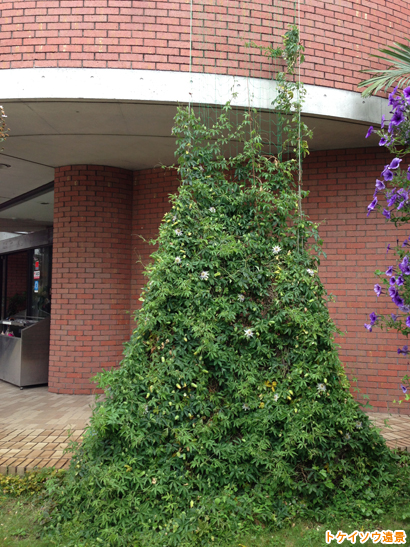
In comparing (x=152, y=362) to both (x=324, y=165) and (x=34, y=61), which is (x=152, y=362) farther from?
(x=324, y=165)

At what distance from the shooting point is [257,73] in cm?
514

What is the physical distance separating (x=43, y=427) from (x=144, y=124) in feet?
12.2

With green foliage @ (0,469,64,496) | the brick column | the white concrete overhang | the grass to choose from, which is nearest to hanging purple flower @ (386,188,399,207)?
the white concrete overhang

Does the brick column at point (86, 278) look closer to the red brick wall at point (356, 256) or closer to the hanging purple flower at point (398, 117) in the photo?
the red brick wall at point (356, 256)

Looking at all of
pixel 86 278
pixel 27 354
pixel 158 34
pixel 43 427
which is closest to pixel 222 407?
pixel 43 427

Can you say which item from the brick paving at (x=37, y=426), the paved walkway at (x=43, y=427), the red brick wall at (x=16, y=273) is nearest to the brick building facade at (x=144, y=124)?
the paved walkway at (x=43, y=427)

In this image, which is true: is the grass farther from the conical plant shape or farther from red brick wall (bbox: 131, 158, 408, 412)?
red brick wall (bbox: 131, 158, 408, 412)

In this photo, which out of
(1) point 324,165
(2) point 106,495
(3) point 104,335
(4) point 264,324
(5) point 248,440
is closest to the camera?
(2) point 106,495

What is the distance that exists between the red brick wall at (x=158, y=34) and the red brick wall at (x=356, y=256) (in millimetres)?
1140

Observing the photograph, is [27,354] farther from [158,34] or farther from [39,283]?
[158,34]

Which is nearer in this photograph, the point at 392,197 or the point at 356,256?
the point at 392,197

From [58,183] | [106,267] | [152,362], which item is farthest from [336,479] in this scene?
[58,183]

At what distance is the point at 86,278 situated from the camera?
7.00 m

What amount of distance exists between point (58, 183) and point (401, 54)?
5105mm
